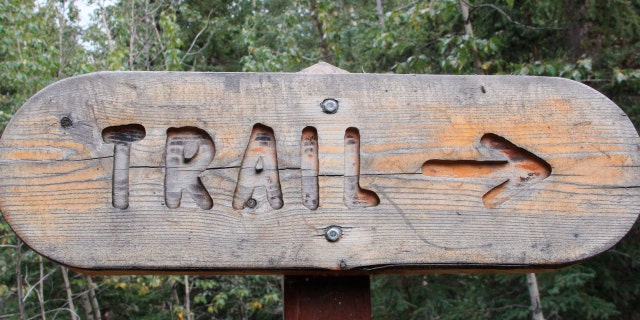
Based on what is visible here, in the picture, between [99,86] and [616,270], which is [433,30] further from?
[99,86]

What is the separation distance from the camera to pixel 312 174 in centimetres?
118

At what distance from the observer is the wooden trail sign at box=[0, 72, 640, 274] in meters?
1.14

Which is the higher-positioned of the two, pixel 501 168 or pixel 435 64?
pixel 435 64

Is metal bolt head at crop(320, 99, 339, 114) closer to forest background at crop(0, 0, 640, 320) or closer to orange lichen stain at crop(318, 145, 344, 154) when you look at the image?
orange lichen stain at crop(318, 145, 344, 154)

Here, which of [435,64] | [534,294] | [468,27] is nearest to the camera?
[534,294]

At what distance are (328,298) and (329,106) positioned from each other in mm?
395

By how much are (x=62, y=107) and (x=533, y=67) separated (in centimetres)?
321

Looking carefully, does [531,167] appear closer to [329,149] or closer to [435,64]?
[329,149]

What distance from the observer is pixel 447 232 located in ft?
3.82

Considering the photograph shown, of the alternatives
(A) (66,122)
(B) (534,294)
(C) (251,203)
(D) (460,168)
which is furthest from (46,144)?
(B) (534,294)

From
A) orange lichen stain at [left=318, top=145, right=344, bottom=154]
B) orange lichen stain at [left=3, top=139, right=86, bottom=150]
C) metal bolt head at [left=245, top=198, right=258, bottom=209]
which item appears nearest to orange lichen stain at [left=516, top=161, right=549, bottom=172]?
orange lichen stain at [left=318, top=145, right=344, bottom=154]

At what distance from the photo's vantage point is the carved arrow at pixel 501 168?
120 cm

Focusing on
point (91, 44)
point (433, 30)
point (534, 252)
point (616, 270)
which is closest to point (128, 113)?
point (534, 252)

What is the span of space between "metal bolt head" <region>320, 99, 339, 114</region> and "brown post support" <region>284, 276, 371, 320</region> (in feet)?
1.13
